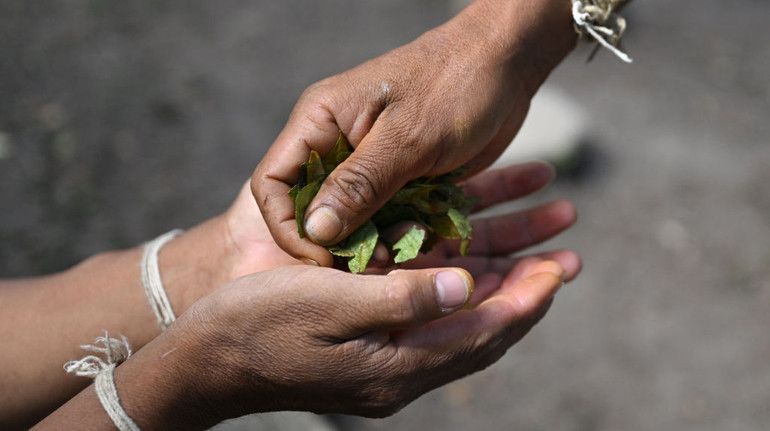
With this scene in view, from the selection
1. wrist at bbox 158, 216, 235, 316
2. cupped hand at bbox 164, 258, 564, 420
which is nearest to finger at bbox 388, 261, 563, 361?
cupped hand at bbox 164, 258, 564, 420

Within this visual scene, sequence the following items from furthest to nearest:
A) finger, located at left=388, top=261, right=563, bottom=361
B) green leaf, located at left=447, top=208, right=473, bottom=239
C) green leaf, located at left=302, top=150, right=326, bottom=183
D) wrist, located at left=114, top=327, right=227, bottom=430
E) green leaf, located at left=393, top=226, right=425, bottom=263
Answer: green leaf, located at left=447, top=208, right=473, bottom=239 < green leaf, located at left=393, top=226, right=425, bottom=263 < green leaf, located at left=302, top=150, right=326, bottom=183 < finger, located at left=388, top=261, right=563, bottom=361 < wrist, located at left=114, top=327, right=227, bottom=430

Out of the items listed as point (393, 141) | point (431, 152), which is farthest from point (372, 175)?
point (431, 152)

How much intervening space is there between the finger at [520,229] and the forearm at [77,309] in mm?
1218

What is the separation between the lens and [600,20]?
2.83 metres

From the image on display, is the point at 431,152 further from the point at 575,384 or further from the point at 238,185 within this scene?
the point at 238,185

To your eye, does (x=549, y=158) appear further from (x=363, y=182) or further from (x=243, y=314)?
(x=243, y=314)

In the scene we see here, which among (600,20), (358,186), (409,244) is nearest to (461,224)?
(409,244)

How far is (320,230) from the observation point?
2264 millimetres

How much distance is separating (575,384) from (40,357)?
3139 millimetres

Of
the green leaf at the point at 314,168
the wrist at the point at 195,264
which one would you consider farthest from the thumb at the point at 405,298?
→ the wrist at the point at 195,264

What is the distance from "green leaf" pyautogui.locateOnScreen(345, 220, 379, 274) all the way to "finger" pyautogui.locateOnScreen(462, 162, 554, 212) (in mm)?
999

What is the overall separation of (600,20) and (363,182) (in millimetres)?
1306

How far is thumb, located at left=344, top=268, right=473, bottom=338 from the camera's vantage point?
1.99m

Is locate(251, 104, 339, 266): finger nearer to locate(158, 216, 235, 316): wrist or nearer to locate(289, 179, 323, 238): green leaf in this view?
locate(289, 179, 323, 238): green leaf
